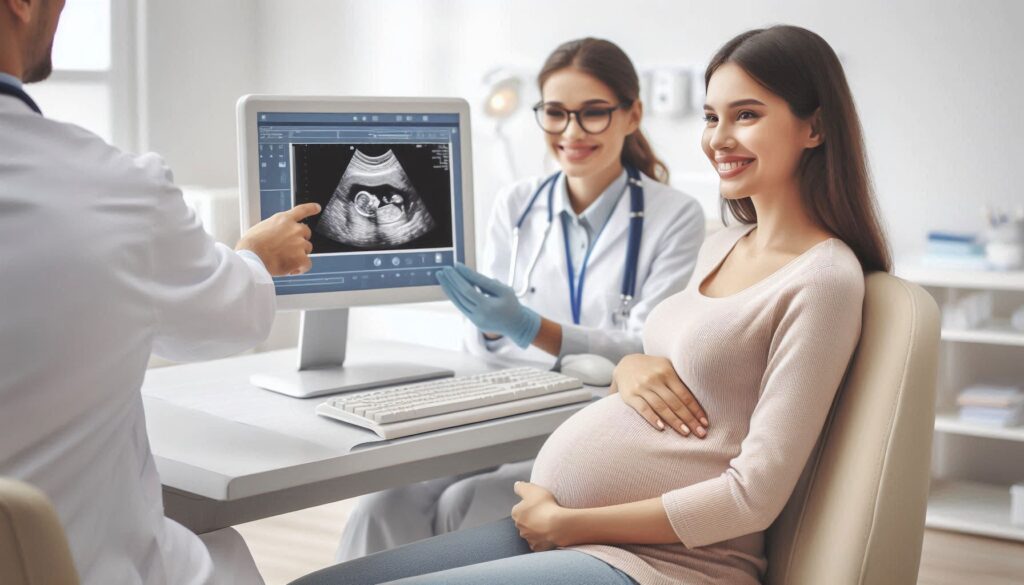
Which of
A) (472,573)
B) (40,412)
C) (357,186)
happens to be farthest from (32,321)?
(357,186)

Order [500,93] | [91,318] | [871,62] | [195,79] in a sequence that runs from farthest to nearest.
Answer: [195,79]
[500,93]
[871,62]
[91,318]

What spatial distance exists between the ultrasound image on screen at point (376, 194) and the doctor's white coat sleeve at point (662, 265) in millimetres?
345

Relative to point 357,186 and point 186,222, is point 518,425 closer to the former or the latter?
point 357,186

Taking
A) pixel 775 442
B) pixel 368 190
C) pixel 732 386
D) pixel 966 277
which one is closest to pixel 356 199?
pixel 368 190

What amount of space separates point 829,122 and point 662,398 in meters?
0.40

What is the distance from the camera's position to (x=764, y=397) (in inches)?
51.1

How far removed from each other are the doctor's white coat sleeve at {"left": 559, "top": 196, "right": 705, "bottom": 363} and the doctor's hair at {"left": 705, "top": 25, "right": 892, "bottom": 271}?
2.34ft

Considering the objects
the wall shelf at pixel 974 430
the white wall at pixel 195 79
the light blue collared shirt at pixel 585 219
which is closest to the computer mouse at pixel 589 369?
the light blue collared shirt at pixel 585 219

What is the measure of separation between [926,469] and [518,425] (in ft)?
1.94

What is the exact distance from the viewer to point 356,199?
6.14 feet

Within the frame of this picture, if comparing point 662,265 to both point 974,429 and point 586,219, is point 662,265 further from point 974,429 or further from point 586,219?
point 974,429

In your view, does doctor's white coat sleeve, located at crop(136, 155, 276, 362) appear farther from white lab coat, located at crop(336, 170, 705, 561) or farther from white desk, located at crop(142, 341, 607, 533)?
white lab coat, located at crop(336, 170, 705, 561)

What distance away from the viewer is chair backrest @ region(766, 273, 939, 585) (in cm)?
125

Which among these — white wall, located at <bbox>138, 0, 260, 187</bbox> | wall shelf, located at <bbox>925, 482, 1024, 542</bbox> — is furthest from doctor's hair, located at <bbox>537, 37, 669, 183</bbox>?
white wall, located at <bbox>138, 0, 260, 187</bbox>
